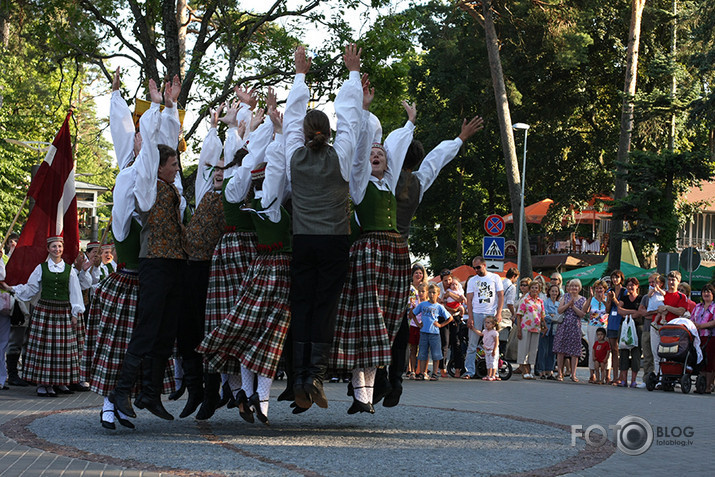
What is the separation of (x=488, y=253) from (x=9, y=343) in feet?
36.8

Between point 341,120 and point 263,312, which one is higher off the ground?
point 341,120

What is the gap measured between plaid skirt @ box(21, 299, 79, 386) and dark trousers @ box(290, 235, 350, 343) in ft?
18.3

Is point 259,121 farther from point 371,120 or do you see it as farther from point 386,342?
point 386,342

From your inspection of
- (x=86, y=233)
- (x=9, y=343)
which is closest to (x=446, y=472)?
(x=9, y=343)

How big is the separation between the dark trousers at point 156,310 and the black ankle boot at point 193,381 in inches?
12.7

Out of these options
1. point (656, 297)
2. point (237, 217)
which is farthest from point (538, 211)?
point (237, 217)

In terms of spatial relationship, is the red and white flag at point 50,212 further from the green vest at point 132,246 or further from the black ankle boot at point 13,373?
the green vest at point 132,246

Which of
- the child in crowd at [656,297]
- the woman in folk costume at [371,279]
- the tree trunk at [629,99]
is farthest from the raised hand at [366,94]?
the tree trunk at [629,99]

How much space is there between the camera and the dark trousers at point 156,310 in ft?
25.2

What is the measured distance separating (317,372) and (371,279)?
3.00 feet

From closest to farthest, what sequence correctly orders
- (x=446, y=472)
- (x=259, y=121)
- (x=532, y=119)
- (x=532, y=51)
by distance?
(x=446, y=472), (x=259, y=121), (x=532, y=51), (x=532, y=119)

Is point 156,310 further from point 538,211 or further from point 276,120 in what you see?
point 538,211

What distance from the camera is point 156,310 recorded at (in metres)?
7.70

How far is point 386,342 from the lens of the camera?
7746mm
